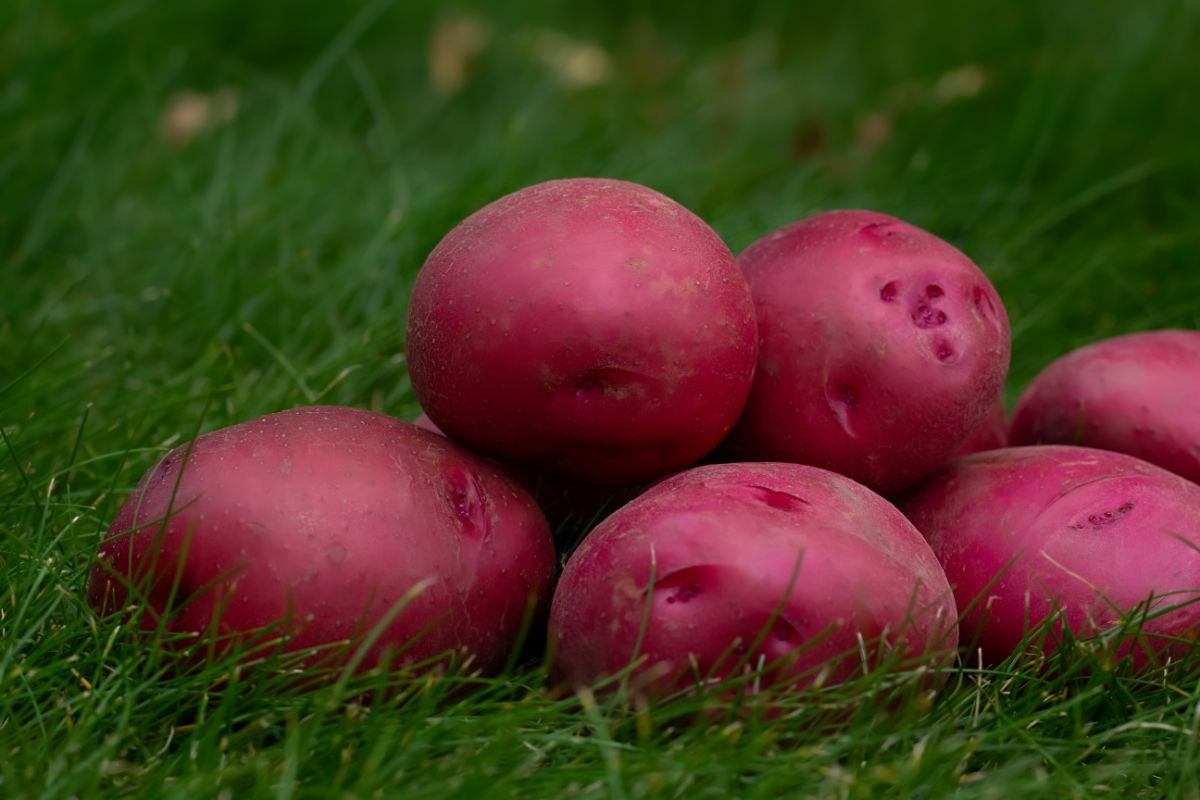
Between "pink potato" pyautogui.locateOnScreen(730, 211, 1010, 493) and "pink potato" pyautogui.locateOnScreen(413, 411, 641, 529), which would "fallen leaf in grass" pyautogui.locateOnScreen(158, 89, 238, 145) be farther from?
"pink potato" pyautogui.locateOnScreen(730, 211, 1010, 493)

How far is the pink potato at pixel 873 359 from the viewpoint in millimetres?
1902

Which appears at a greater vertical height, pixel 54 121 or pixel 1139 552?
pixel 54 121

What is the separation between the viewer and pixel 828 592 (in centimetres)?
160

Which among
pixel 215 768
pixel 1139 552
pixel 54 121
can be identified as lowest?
pixel 215 768

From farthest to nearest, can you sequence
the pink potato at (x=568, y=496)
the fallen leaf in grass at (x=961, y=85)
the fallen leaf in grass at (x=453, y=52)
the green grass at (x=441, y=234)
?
1. the fallen leaf in grass at (x=453, y=52)
2. the fallen leaf in grass at (x=961, y=85)
3. the pink potato at (x=568, y=496)
4. the green grass at (x=441, y=234)

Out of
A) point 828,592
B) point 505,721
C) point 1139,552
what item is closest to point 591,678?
point 505,721

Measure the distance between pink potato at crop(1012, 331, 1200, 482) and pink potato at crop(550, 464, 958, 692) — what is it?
28.7 inches

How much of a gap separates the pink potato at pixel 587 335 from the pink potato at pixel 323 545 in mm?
123

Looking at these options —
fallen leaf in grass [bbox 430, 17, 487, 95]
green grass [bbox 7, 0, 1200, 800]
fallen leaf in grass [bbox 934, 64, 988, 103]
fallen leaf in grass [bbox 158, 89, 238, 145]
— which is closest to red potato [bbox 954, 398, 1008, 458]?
green grass [bbox 7, 0, 1200, 800]

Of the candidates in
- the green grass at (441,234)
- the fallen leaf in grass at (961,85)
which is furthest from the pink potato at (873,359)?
the fallen leaf in grass at (961,85)

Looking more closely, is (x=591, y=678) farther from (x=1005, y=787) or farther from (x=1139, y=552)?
(x=1139, y=552)

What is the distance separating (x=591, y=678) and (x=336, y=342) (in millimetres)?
1423

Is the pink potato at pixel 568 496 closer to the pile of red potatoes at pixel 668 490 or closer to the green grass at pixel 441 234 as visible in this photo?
the pile of red potatoes at pixel 668 490

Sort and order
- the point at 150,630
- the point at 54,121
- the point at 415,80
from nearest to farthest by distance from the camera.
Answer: the point at 150,630 < the point at 54,121 < the point at 415,80
